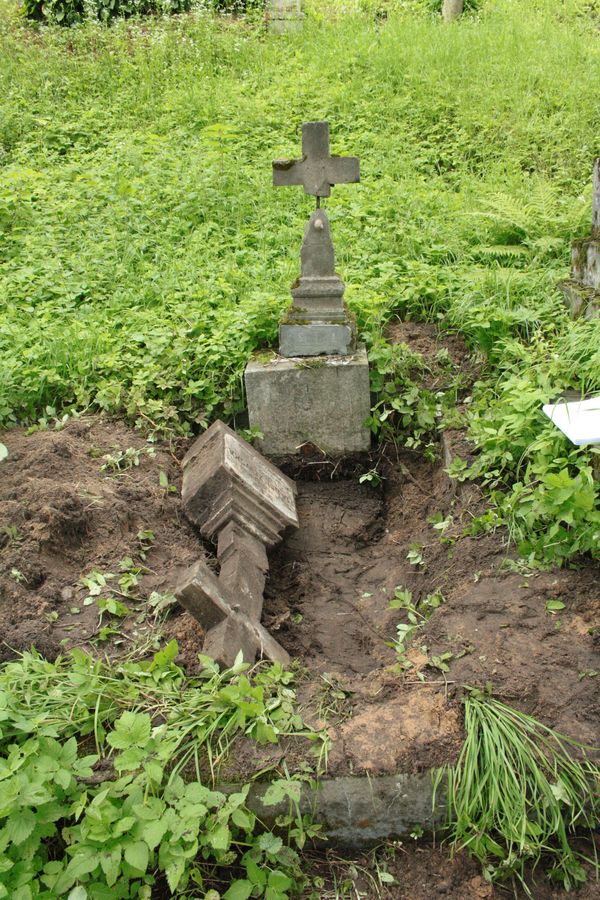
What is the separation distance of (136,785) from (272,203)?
5275 millimetres

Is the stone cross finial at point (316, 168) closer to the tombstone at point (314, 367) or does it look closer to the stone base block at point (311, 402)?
the tombstone at point (314, 367)

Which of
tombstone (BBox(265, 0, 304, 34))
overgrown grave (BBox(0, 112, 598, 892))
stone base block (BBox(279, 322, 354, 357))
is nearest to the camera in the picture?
overgrown grave (BBox(0, 112, 598, 892))

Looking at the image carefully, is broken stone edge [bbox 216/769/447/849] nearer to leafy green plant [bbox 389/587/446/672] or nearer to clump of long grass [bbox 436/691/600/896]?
clump of long grass [bbox 436/691/600/896]

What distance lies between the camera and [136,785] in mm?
2266

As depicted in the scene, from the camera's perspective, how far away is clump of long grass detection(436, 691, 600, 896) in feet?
7.40

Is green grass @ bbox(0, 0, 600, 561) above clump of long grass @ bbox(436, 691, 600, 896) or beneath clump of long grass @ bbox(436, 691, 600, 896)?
above

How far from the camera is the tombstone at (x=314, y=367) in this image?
434 cm

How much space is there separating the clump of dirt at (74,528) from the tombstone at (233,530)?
15 cm

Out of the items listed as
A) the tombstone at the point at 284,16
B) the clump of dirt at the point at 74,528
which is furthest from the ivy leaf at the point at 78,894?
the tombstone at the point at 284,16

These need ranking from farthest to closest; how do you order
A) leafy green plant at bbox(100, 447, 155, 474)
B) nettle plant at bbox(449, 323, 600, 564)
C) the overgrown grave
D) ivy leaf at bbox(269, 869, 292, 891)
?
leafy green plant at bbox(100, 447, 155, 474), nettle plant at bbox(449, 323, 600, 564), the overgrown grave, ivy leaf at bbox(269, 869, 292, 891)

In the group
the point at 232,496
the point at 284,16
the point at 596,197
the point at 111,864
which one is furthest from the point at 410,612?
the point at 284,16

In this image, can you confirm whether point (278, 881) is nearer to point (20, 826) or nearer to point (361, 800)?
point (361, 800)

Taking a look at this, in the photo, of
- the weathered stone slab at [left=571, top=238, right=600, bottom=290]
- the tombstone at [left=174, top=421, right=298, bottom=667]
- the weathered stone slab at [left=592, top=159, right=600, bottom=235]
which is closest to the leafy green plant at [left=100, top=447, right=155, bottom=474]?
the tombstone at [left=174, top=421, right=298, bottom=667]

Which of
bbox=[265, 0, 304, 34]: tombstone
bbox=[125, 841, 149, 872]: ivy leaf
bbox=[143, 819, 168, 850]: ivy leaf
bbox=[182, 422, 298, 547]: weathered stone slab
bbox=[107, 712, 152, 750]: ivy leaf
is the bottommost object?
bbox=[182, 422, 298, 547]: weathered stone slab
